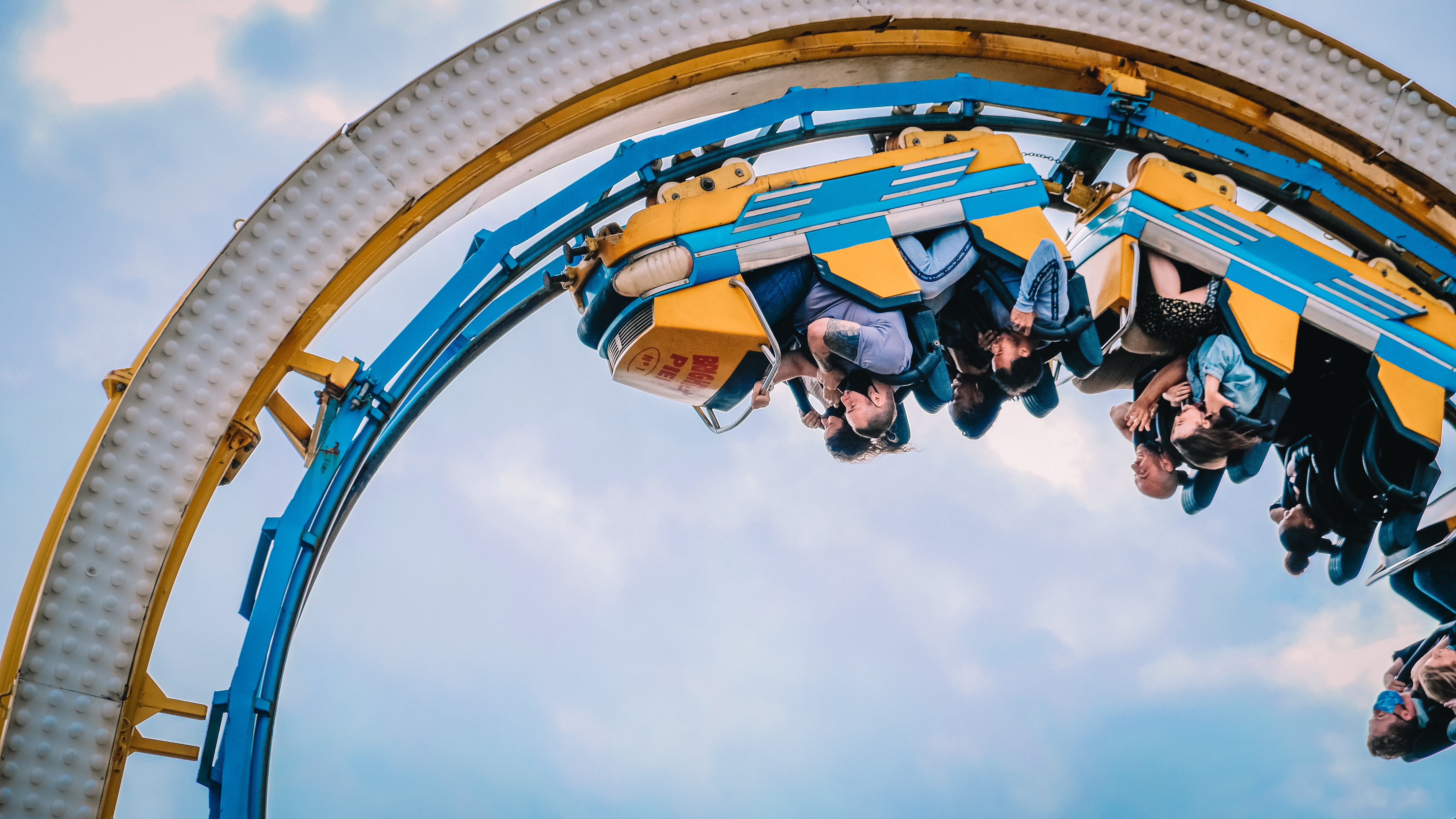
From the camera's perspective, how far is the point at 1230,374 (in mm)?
5422

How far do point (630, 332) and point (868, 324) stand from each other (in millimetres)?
947

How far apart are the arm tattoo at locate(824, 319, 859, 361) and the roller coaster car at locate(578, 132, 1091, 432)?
5.7 inches

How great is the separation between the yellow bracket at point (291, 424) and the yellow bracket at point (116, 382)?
0.47 m

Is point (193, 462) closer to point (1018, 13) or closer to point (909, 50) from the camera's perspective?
point (909, 50)

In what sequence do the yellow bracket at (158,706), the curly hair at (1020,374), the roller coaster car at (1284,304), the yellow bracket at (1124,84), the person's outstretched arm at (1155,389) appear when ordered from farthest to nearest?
the yellow bracket at (1124,84) → the person's outstretched arm at (1155,389) → the roller coaster car at (1284,304) → the curly hair at (1020,374) → the yellow bracket at (158,706)

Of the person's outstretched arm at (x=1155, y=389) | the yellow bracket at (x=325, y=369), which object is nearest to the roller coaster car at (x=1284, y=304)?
the person's outstretched arm at (x=1155, y=389)

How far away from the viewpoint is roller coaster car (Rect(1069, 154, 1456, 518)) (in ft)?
18.0

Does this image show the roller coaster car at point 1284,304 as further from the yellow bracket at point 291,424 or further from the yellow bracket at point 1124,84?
the yellow bracket at point 291,424

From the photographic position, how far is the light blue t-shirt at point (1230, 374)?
540 centimetres

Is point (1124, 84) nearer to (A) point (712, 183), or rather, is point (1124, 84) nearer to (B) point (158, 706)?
(A) point (712, 183)

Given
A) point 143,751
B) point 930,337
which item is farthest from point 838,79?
point 143,751

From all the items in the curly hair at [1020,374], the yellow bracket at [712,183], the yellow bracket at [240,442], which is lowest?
the yellow bracket at [240,442]

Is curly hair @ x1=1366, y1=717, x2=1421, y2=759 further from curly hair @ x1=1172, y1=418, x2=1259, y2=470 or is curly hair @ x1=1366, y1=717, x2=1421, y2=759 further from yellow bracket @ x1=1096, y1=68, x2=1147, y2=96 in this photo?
yellow bracket @ x1=1096, y1=68, x2=1147, y2=96

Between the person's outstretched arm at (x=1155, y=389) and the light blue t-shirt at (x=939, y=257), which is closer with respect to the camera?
the light blue t-shirt at (x=939, y=257)
